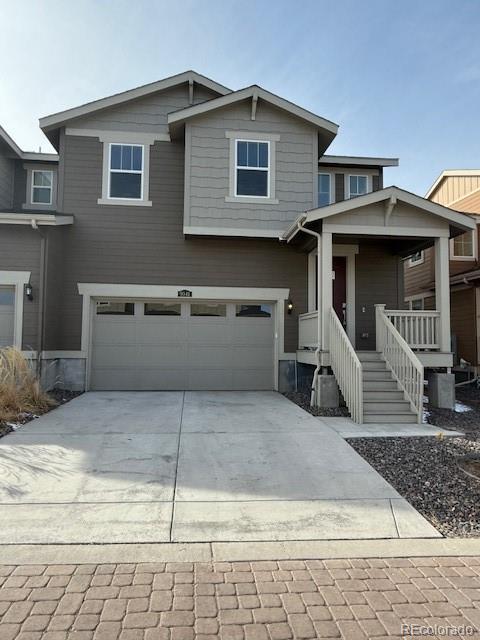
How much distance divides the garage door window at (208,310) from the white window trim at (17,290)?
12.3 feet

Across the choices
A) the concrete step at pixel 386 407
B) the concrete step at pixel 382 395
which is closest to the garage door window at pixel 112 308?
the concrete step at pixel 382 395

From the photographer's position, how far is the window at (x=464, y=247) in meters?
14.7

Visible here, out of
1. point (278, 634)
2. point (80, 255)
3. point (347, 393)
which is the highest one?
point (80, 255)

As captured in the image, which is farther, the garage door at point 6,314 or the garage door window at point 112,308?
the garage door window at point 112,308

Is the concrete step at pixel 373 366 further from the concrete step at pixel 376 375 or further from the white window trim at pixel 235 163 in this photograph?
the white window trim at pixel 235 163

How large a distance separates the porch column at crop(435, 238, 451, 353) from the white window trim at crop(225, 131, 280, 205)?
3.83 metres

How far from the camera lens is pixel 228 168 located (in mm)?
10391

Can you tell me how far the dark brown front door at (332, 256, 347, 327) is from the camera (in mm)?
11016

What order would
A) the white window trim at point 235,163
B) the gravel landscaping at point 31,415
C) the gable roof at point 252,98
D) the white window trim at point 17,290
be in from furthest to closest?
the white window trim at point 235,163 < the gable roof at point 252,98 < the white window trim at point 17,290 < the gravel landscaping at point 31,415

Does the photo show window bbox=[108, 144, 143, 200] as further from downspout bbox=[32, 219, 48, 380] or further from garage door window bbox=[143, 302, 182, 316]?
garage door window bbox=[143, 302, 182, 316]

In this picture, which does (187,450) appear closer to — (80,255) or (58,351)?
(58,351)

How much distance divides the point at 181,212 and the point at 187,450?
683 cm

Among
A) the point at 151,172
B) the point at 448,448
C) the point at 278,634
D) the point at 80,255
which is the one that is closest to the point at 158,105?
the point at 151,172

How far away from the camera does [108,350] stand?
10570mm
